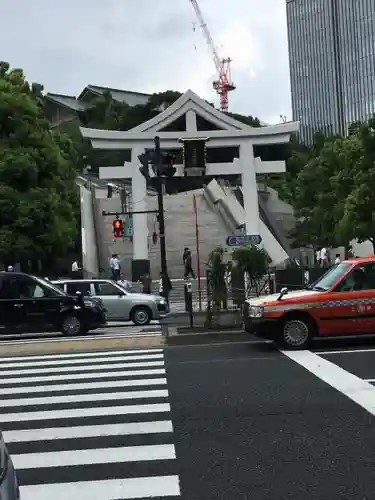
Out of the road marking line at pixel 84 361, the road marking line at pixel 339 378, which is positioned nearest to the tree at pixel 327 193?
the road marking line at pixel 84 361

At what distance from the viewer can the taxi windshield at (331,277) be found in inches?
553

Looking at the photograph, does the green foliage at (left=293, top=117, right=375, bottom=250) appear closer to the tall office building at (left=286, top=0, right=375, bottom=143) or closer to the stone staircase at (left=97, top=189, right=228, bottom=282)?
the stone staircase at (left=97, top=189, right=228, bottom=282)

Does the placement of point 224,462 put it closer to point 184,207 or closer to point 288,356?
point 288,356

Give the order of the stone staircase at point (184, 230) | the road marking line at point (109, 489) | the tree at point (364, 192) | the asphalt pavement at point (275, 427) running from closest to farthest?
1. the road marking line at point (109, 489)
2. the asphalt pavement at point (275, 427)
3. the tree at point (364, 192)
4. the stone staircase at point (184, 230)

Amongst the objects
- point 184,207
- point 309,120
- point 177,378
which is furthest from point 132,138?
point 309,120

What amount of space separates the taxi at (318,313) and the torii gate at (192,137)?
112 feet

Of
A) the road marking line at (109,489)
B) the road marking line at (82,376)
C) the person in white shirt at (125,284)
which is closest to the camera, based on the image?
the road marking line at (109,489)

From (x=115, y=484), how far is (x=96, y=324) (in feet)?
46.3

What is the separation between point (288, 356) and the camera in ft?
42.4

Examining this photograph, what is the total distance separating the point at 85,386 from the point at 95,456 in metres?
4.03

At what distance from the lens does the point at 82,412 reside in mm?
8836

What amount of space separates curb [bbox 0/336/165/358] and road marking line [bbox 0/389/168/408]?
214 inches

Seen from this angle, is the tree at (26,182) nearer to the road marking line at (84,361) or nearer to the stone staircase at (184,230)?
the stone staircase at (184,230)

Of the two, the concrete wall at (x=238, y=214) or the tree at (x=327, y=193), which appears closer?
the tree at (x=327, y=193)
